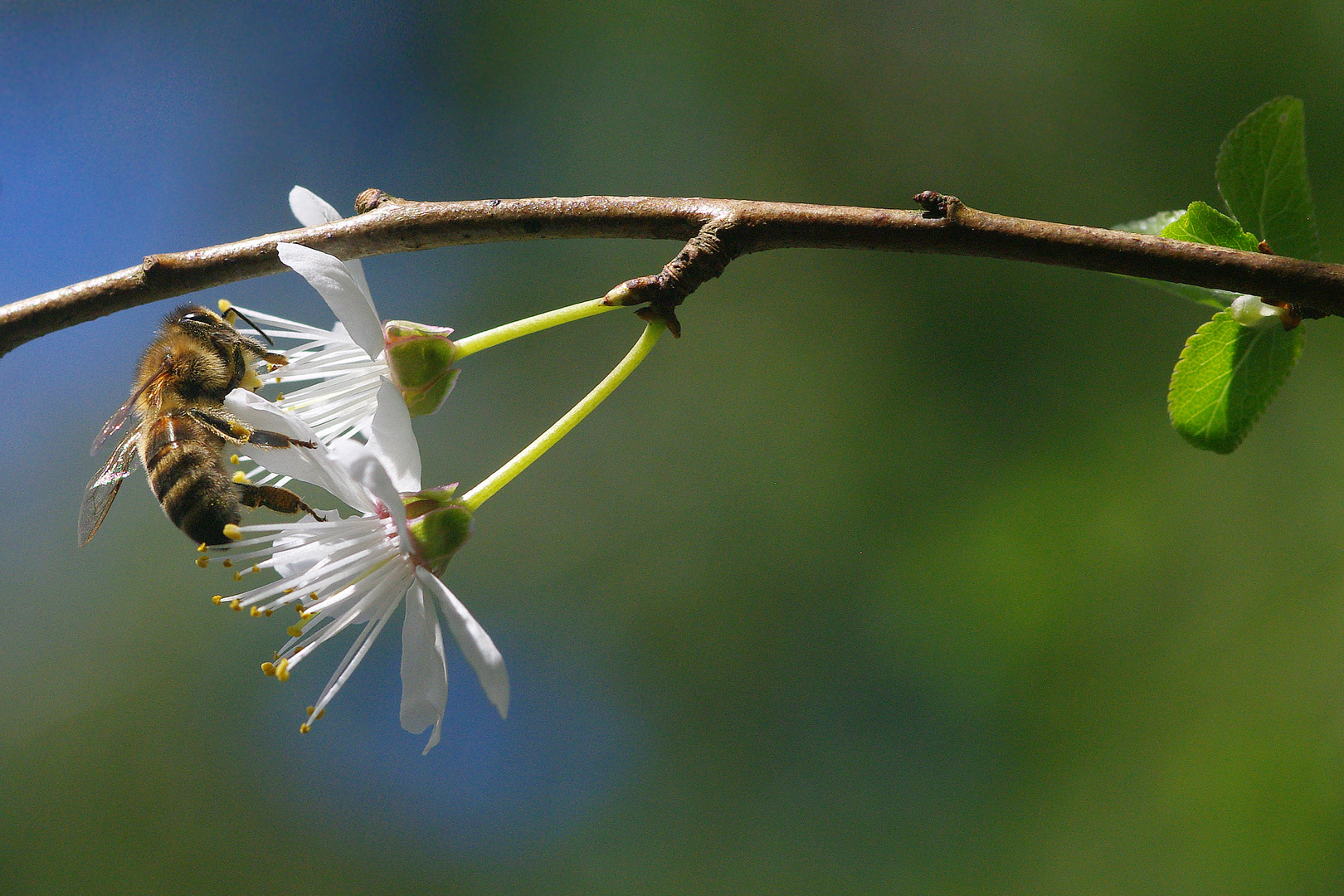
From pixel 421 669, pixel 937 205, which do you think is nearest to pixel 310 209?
pixel 421 669

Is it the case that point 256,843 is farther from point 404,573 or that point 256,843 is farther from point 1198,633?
point 1198,633

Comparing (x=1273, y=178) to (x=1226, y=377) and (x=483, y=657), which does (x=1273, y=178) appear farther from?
(x=483, y=657)

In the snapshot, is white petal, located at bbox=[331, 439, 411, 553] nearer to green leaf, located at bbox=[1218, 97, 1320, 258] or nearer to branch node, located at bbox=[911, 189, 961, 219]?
branch node, located at bbox=[911, 189, 961, 219]

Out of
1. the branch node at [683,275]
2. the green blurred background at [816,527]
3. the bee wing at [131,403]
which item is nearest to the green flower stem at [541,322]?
the branch node at [683,275]

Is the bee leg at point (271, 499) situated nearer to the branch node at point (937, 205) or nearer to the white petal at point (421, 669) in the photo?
the white petal at point (421, 669)

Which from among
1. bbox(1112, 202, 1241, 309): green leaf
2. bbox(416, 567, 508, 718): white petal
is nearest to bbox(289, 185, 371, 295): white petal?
Result: bbox(416, 567, 508, 718): white petal
